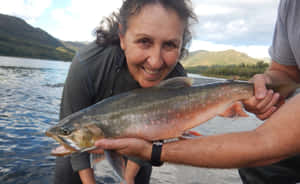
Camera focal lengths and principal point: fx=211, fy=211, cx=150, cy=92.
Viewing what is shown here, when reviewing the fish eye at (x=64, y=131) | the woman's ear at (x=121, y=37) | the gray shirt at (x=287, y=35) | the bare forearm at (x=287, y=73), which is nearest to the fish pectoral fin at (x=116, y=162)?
the fish eye at (x=64, y=131)

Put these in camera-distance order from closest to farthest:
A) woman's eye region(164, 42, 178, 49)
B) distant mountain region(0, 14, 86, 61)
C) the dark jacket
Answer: woman's eye region(164, 42, 178, 49), the dark jacket, distant mountain region(0, 14, 86, 61)

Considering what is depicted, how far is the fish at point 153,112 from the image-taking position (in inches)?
84.3

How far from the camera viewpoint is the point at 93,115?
2205mm

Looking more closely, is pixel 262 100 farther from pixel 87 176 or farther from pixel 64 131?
pixel 87 176

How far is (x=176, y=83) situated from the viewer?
2.47m

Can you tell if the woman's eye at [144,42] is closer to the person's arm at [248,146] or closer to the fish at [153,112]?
the fish at [153,112]

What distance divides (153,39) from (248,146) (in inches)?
56.8

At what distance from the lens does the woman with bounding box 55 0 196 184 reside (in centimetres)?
241

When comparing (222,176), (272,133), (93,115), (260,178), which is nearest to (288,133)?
(272,133)

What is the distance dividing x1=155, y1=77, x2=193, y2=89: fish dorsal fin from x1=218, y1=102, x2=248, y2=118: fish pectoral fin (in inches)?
22.4

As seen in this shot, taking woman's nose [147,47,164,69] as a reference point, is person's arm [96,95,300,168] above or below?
below

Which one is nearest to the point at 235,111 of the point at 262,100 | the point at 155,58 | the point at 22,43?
the point at 262,100

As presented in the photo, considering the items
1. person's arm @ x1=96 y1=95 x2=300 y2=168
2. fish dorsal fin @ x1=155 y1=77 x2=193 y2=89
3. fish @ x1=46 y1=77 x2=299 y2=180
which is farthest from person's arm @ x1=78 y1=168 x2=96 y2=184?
fish dorsal fin @ x1=155 y1=77 x2=193 y2=89

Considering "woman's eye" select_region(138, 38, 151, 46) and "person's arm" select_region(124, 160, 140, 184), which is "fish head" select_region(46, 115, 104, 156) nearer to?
"woman's eye" select_region(138, 38, 151, 46)
